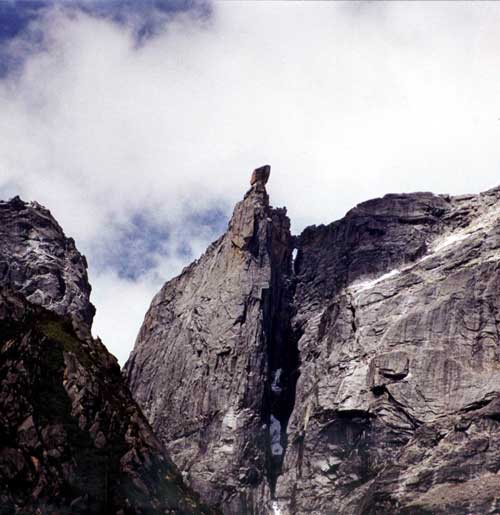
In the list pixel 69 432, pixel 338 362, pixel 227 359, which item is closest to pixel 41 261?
pixel 227 359

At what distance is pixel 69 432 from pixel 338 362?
7186 centimetres

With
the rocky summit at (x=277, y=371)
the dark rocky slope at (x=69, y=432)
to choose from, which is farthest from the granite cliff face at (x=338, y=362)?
the dark rocky slope at (x=69, y=432)

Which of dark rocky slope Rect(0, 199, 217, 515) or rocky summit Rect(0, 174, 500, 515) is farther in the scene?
rocky summit Rect(0, 174, 500, 515)

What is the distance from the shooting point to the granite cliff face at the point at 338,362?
12188 centimetres

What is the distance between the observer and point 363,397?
132m

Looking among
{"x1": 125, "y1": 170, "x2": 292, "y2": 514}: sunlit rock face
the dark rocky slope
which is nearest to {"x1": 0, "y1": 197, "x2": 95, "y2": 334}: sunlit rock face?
{"x1": 125, "y1": 170, "x2": 292, "y2": 514}: sunlit rock face

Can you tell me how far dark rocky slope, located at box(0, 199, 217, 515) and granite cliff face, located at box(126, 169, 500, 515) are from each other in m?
45.9

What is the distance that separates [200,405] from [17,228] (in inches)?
1726

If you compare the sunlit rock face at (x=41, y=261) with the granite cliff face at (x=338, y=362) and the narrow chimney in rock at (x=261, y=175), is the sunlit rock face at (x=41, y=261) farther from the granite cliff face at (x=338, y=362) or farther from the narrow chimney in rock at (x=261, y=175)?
the narrow chimney in rock at (x=261, y=175)

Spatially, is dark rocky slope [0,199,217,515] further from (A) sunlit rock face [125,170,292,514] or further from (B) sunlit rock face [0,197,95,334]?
(B) sunlit rock face [0,197,95,334]

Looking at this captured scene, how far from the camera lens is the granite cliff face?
121875mm

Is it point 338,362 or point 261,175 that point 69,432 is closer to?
point 338,362

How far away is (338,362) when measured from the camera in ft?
463

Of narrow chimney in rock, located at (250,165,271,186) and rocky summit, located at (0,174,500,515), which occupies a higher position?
narrow chimney in rock, located at (250,165,271,186)
